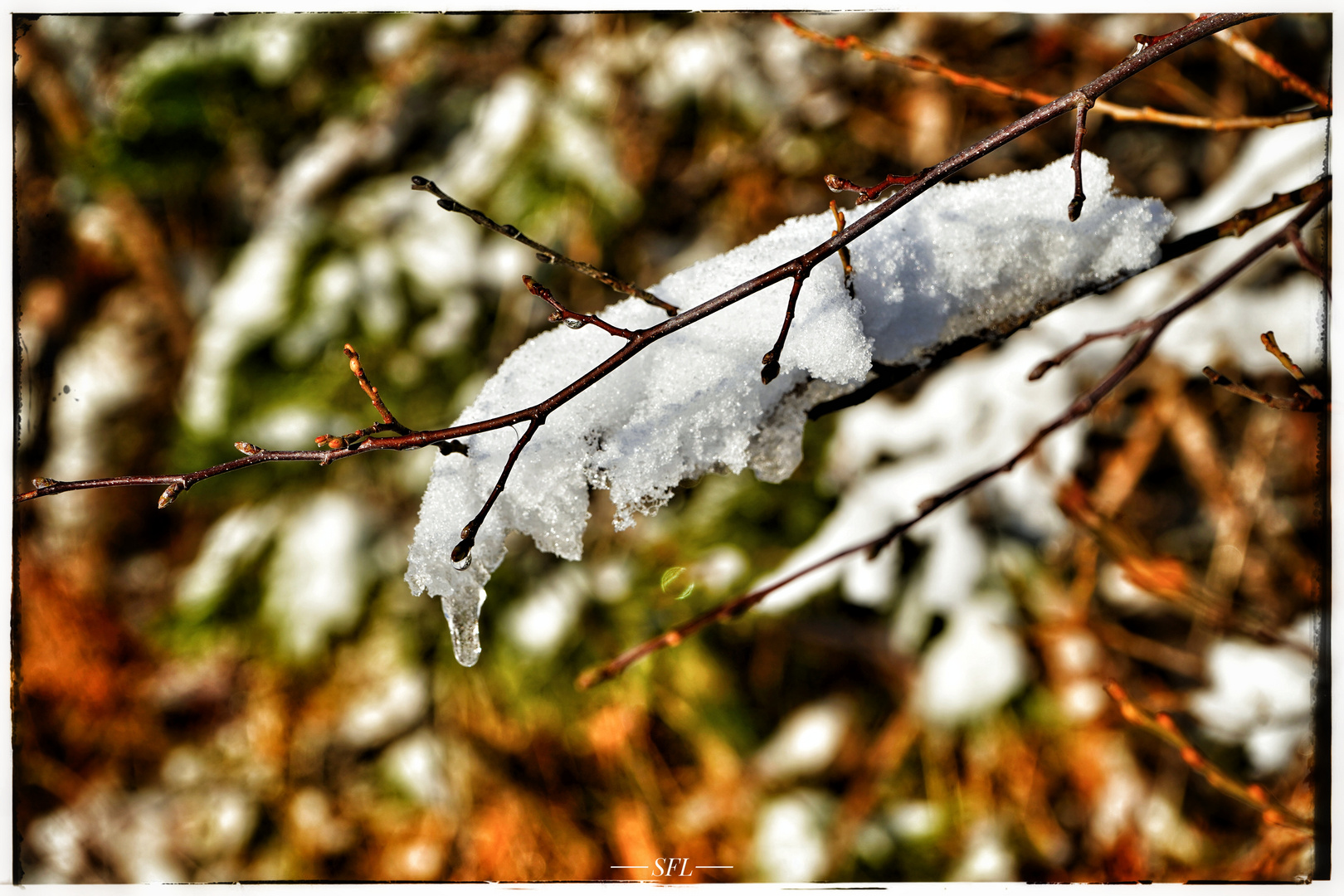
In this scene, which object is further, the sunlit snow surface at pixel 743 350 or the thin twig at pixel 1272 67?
the thin twig at pixel 1272 67

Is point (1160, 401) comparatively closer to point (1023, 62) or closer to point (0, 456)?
point (1023, 62)

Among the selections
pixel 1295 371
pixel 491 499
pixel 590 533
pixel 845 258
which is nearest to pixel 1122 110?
pixel 1295 371

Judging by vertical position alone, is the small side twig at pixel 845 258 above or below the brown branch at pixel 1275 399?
above

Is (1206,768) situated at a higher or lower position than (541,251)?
lower

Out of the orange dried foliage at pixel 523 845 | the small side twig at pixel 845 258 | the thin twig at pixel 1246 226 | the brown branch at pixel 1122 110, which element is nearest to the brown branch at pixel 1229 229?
the thin twig at pixel 1246 226

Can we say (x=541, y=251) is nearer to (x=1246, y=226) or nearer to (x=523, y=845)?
(x=1246, y=226)

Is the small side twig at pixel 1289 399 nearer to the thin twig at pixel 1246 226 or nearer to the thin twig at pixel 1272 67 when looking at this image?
the thin twig at pixel 1246 226

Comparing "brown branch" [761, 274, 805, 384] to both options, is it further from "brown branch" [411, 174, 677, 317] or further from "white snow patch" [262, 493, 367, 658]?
"white snow patch" [262, 493, 367, 658]
